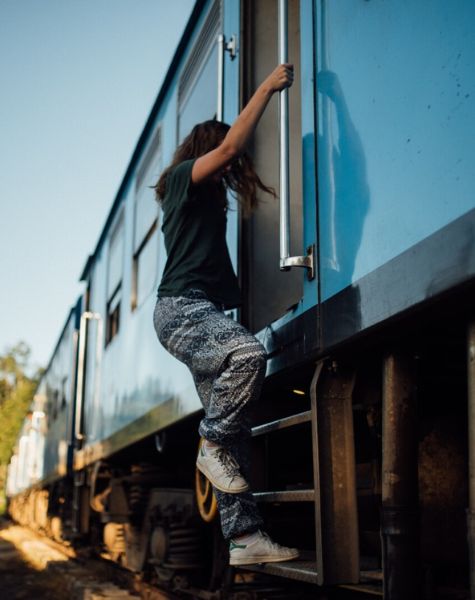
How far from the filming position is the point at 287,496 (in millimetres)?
2596

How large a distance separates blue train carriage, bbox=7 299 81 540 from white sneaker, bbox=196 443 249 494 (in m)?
7.51

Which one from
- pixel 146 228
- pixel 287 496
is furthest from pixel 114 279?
pixel 287 496

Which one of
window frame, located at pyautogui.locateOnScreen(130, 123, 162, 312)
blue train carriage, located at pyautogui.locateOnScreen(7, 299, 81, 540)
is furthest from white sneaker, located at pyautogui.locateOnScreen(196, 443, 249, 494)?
blue train carriage, located at pyautogui.locateOnScreen(7, 299, 81, 540)

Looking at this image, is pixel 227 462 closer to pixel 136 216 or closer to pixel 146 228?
pixel 146 228

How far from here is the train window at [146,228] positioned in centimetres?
530

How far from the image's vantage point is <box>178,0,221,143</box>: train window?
4023 mm

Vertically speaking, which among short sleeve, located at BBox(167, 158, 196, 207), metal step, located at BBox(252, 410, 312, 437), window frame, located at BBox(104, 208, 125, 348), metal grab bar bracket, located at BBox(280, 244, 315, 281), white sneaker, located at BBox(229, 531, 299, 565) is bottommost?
white sneaker, located at BBox(229, 531, 299, 565)

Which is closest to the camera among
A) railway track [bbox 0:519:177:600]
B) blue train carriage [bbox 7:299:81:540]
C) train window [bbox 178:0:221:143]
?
train window [bbox 178:0:221:143]

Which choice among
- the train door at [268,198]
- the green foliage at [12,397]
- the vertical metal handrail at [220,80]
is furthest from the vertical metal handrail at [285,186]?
the green foliage at [12,397]

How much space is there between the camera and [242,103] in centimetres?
350

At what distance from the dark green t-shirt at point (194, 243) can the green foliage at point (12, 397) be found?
38376mm

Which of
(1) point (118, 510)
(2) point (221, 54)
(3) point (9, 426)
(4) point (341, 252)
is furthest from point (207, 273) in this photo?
(3) point (9, 426)

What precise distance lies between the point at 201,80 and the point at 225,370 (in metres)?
2.06

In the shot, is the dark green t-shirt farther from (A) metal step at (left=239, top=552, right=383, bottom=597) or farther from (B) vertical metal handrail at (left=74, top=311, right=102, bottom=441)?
(B) vertical metal handrail at (left=74, top=311, right=102, bottom=441)
